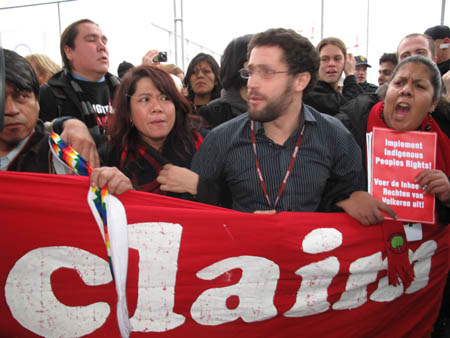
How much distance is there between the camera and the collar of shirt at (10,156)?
164 centimetres

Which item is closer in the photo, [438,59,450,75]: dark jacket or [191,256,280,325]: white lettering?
[191,256,280,325]: white lettering

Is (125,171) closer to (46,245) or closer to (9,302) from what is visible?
(46,245)

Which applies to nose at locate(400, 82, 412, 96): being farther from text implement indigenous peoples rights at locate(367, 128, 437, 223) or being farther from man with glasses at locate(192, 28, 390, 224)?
man with glasses at locate(192, 28, 390, 224)

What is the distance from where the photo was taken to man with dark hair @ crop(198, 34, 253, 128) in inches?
94.1

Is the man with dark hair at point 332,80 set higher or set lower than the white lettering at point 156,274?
higher

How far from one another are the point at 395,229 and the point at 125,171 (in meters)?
1.29

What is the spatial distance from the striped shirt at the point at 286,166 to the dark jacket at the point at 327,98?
794 millimetres

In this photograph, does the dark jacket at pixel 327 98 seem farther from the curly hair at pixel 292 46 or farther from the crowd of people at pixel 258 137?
the curly hair at pixel 292 46

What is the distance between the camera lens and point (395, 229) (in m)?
1.74

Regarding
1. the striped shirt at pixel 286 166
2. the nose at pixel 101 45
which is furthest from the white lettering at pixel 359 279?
the nose at pixel 101 45

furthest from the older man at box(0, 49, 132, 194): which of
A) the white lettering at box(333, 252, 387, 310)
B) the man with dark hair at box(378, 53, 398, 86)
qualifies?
the man with dark hair at box(378, 53, 398, 86)

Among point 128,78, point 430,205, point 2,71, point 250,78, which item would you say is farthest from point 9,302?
point 430,205

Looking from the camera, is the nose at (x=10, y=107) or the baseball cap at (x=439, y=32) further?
the baseball cap at (x=439, y=32)

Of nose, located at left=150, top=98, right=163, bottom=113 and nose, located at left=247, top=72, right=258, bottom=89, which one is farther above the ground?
nose, located at left=247, top=72, right=258, bottom=89
